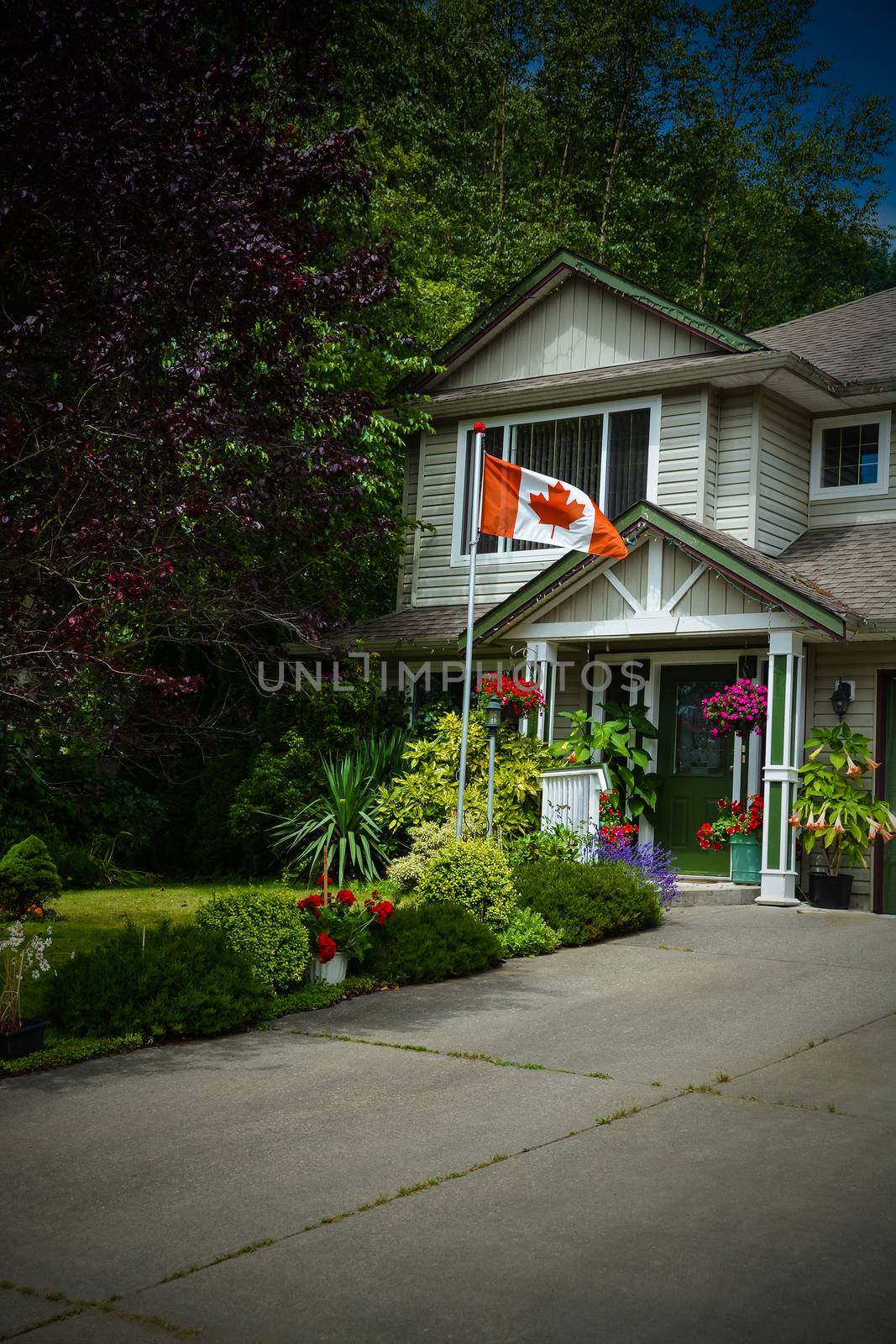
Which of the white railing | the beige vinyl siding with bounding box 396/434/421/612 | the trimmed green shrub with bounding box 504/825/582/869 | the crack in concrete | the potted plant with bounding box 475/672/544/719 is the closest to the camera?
the crack in concrete

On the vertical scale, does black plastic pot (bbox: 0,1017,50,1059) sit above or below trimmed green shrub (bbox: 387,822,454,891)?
below

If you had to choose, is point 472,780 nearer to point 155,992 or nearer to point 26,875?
point 26,875

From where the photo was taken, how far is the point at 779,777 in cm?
1219

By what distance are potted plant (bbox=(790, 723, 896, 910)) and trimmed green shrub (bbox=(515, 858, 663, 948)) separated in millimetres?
2320

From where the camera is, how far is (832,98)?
1185 inches

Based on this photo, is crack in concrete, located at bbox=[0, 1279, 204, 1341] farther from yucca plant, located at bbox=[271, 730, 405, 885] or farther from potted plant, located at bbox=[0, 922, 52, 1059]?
yucca plant, located at bbox=[271, 730, 405, 885]

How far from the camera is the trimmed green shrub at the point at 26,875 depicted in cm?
900

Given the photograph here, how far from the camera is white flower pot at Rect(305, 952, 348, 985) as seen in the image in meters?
8.05

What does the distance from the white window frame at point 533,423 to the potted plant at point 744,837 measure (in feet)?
12.0

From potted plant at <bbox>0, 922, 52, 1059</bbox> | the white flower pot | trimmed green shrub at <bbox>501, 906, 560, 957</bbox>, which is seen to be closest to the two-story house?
trimmed green shrub at <bbox>501, 906, 560, 957</bbox>

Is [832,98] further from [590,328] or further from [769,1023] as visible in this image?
[769,1023]

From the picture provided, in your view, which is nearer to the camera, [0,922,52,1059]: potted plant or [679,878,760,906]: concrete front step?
[0,922,52,1059]: potted plant

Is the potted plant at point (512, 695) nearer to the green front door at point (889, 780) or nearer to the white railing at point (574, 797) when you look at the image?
the white railing at point (574, 797)

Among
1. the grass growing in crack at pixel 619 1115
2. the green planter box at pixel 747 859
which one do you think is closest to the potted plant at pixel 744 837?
the green planter box at pixel 747 859
